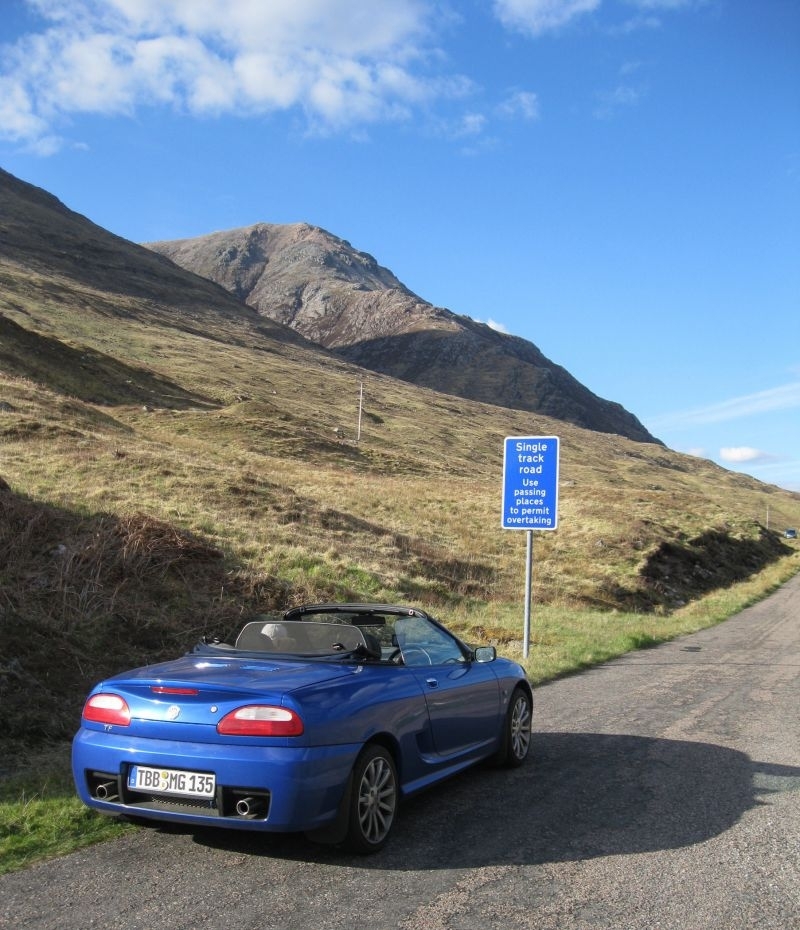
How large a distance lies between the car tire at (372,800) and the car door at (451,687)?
69 cm

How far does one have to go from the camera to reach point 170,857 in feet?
15.0

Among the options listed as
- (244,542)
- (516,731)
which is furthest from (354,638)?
(244,542)

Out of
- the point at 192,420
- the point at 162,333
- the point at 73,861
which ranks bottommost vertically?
the point at 73,861

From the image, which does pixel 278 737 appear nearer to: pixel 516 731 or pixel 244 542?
pixel 516 731

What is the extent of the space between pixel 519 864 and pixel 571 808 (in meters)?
1.17

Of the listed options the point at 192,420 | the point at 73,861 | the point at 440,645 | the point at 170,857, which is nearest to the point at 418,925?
the point at 170,857

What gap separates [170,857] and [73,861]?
510 millimetres

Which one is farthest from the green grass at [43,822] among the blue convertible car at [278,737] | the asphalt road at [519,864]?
the blue convertible car at [278,737]

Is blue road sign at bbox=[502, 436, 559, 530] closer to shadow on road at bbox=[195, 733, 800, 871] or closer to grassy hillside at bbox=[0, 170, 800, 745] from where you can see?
grassy hillside at bbox=[0, 170, 800, 745]

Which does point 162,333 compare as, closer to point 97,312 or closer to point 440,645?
point 97,312

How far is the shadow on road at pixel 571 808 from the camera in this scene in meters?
4.71

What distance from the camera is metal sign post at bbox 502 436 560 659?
45.7 feet

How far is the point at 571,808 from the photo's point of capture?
555 centimetres

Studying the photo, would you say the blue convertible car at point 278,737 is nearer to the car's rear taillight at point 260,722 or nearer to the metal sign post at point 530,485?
the car's rear taillight at point 260,722
